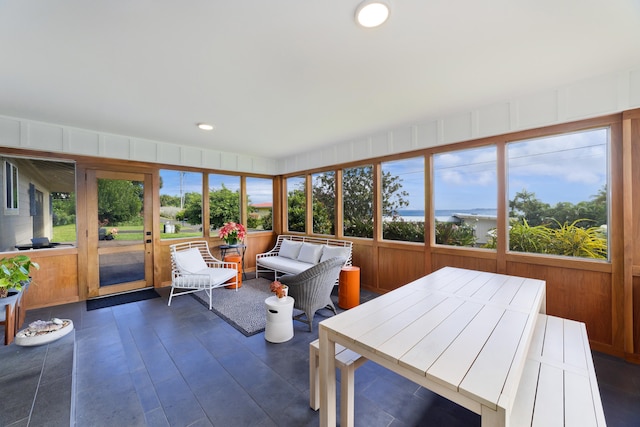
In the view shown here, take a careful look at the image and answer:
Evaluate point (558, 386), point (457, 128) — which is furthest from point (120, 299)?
point (457, 128)

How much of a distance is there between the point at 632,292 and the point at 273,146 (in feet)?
16.2

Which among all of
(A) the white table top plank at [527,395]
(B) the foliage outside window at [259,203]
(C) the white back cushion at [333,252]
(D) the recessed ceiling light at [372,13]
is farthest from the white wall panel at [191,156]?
(A) the white table top plank at [527,395]

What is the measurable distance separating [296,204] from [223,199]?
1587 millimetres

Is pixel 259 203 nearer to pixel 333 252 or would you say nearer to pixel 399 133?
pixel 333 252

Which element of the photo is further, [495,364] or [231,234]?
[231,234]

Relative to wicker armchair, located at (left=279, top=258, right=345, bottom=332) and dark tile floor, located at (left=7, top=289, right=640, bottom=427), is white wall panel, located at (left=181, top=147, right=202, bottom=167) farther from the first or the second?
wicker armchair, located at (left=279, top=258, right=345, bottom=332)

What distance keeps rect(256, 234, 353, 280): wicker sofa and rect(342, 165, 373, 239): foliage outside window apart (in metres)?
0.33

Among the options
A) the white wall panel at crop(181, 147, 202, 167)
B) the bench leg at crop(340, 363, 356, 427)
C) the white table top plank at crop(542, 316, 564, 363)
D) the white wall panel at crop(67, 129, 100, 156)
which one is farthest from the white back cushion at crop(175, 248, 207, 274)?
the white table top plank at crop(542, 316, 564, 363)

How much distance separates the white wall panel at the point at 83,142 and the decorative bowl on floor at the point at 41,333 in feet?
8.34

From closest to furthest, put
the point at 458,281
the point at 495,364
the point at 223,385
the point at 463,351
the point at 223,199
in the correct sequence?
the point at 495,364 < the point at 463,351 < the point at 223,385 < the point at 458,281 < the point at 223,199

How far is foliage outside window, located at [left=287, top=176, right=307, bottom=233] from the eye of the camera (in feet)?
18.7

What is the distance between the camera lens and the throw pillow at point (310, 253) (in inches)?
182

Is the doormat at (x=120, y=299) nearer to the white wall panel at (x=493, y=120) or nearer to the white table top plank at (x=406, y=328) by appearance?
the white table top plank at (x=406, y=328)

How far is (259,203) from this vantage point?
19.7 ft
